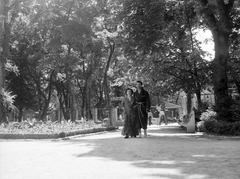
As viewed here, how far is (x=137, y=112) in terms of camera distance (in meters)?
12.6

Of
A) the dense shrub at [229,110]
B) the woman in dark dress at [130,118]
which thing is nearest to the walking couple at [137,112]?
the woman in dark dress at [130,118]

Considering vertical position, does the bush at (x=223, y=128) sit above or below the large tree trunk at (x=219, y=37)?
below

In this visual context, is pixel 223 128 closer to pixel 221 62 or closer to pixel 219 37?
pixel 221 62

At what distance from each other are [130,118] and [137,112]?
0.34 meters

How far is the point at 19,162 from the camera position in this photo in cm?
634

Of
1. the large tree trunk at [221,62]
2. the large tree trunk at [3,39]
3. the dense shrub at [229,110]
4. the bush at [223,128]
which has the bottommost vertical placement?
the bush at [223,128]

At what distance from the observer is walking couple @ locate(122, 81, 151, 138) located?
40.7 feet

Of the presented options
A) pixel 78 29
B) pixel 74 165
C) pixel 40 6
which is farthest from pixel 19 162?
pixel 40 6

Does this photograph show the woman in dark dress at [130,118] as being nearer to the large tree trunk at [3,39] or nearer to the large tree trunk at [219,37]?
the large tree trunk at [219,37]

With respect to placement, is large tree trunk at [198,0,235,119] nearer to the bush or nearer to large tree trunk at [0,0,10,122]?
the bush

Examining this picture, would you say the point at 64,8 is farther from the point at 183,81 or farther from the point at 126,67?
the point at 183,81

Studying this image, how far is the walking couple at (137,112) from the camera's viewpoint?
12.4m

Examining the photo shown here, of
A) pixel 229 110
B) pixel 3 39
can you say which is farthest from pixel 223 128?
pixel 3 39

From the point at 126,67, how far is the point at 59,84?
17.4 m
